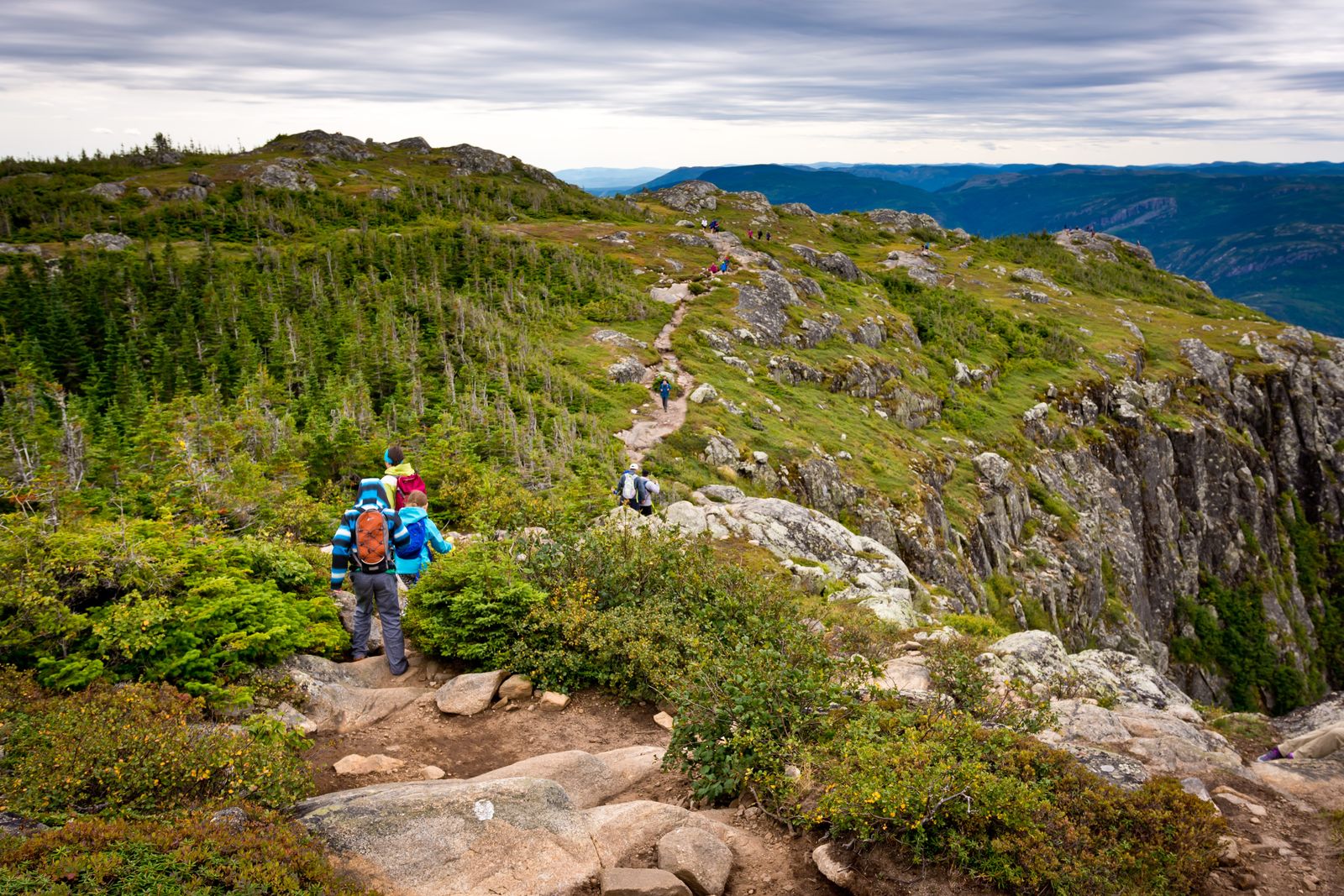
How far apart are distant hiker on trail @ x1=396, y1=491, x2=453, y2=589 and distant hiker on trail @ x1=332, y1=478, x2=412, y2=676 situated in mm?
853

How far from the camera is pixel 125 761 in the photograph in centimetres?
681

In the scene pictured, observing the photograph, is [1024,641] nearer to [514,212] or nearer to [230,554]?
[230,554]

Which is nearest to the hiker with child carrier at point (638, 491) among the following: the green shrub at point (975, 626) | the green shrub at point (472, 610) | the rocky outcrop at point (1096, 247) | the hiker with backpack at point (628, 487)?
the hiker with backpack at point (628, 487)

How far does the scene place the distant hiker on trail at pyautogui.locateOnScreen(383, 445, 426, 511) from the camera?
12703 mm

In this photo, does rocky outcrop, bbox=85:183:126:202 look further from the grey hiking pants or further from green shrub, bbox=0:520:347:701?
the grey hiking pants

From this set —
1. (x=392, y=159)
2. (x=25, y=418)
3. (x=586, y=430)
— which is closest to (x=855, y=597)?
(x=586, y=430)

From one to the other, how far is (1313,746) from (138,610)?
53.9 feet

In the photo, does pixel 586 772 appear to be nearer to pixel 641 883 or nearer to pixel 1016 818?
pixel 641 883

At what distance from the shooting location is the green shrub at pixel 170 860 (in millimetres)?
5312

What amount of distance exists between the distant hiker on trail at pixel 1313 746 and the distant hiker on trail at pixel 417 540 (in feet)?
45.1

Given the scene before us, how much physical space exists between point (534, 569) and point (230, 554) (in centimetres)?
481

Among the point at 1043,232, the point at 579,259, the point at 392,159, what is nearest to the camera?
the point at 579,259

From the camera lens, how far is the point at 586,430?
104 feet

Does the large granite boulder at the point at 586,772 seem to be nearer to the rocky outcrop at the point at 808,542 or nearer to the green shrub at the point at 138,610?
the green shrub at the point at 138,610
